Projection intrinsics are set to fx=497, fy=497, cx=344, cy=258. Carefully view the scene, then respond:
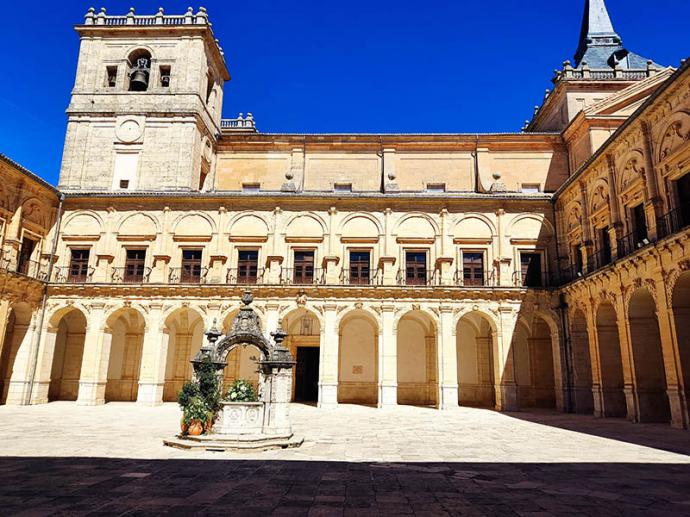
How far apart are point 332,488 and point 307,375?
64.2 ft

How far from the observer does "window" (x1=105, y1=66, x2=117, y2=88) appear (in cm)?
2933

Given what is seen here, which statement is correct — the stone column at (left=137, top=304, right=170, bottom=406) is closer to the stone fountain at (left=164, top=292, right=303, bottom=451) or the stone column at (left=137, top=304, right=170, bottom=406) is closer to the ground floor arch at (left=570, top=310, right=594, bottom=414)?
the stone fountain at (left=164, top=292, right=303, bottom=451)

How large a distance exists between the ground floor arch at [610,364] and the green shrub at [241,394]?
47.4 feet

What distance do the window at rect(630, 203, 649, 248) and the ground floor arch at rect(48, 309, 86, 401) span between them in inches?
999

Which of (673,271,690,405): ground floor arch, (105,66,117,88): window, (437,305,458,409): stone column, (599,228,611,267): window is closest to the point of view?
(673,271,690,405): ground floor arch

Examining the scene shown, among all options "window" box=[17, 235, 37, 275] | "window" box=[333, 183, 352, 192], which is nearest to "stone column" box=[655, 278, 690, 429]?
"window" box=[333, 183, 352, 192]

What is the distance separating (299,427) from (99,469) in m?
6.99

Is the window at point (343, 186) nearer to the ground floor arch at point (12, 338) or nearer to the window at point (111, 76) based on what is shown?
the window at point (111, 76)

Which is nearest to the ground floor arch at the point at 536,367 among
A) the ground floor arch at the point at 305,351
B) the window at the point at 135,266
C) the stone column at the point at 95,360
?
the ground floor arch at the point at 305,351

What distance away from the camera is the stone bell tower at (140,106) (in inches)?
1086

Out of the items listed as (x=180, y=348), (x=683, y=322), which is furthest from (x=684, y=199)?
(x=180, y=348)

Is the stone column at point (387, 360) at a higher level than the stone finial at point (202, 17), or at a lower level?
lower

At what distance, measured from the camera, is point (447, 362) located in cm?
2273

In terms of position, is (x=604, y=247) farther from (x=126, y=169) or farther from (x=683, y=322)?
(x=126, y=169)
